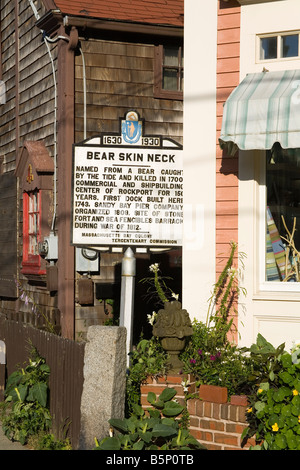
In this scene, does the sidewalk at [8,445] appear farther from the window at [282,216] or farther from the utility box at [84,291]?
the utility box at [84,291]

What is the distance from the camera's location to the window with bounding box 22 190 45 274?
14.2 meters

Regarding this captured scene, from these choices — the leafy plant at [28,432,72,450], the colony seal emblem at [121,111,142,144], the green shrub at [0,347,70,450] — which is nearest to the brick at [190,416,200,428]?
the leafy plant at [28,432,72,450]

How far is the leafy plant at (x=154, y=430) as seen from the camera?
23.5 ft

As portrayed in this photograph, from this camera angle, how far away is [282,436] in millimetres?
7031

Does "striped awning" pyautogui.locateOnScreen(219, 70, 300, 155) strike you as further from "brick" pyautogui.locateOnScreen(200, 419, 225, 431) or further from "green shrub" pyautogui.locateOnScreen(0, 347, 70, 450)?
"green shrub" pyautogui.locateOnScreen(0, 347, 70, 450)

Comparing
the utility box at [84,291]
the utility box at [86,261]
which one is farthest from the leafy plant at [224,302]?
the utility box at [86,261]

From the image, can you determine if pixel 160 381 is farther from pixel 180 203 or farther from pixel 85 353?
pixel 180 203

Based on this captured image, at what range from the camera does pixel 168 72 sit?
46.7ft

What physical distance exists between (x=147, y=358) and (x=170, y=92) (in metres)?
6.69

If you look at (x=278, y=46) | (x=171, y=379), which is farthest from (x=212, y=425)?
(x=278, y=46)

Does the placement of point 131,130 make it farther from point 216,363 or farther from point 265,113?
point 216,363

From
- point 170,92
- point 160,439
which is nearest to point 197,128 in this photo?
point 160,439

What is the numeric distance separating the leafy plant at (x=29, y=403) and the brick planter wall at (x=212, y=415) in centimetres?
130

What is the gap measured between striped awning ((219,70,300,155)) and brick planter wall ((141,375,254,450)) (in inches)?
93.7
